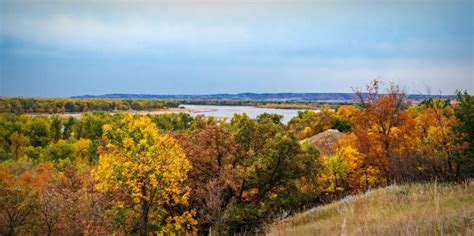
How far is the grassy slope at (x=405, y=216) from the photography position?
720 centimetres

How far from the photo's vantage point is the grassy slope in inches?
284

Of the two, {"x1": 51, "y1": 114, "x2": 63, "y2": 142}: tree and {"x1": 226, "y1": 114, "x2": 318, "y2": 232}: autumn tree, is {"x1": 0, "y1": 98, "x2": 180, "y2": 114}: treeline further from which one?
{"x1": 226, "y1": 114, "x2": 318, "y2": 232}: autumn tree

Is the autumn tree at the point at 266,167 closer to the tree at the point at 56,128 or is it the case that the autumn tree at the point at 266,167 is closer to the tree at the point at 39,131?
the tree at the point at 39,131

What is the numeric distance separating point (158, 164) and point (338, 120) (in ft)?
249

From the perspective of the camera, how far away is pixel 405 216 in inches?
335

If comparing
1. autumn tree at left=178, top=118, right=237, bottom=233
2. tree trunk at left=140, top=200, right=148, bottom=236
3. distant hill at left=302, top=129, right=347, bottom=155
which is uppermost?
autumn tree at left=178, top=118, right=237, bottom=233

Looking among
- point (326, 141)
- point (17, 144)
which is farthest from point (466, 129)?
point (17, 144)

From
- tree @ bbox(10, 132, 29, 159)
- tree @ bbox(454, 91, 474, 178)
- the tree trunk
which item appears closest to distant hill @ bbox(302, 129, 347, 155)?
tree @ bbox(454, 91, 474, 178)

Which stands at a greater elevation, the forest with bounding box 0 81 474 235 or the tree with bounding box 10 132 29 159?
the forest with bounding box 0 81 474 235

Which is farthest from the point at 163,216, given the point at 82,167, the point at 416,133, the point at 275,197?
the point at 82,167

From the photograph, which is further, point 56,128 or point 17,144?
point 56,128

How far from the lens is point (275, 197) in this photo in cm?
2641

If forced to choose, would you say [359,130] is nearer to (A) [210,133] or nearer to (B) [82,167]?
(A) [210,133]

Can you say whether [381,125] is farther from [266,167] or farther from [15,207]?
[15,207]
